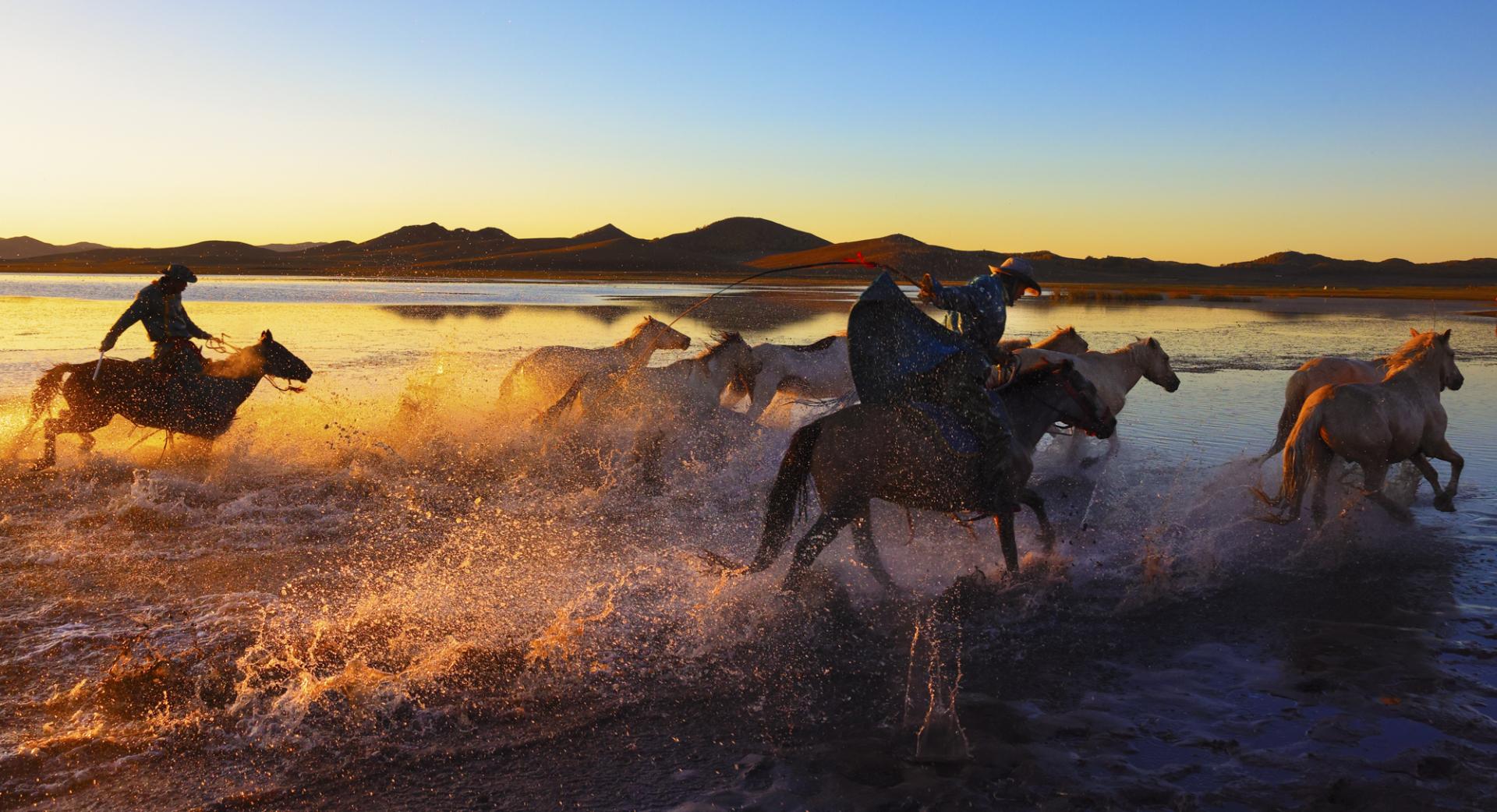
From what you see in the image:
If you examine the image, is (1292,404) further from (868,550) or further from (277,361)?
(277,361)

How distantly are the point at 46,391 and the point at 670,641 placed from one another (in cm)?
771

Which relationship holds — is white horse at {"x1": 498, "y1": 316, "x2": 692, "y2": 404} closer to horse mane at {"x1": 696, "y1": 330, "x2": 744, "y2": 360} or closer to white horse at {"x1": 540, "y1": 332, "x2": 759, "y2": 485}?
white horse at {"x1": 540, "y1": 332, "x2": 759, "y2": 485}

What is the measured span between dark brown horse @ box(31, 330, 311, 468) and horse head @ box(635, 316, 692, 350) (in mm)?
4532

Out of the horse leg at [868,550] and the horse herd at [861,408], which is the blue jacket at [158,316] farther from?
the horse leg at [868,550]

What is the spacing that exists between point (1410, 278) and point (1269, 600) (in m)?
91.4

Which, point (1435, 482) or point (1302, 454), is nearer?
point (1302, 454)

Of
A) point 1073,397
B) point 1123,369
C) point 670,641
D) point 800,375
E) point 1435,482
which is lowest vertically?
point 670,641

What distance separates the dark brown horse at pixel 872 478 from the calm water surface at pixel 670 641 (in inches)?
13.5

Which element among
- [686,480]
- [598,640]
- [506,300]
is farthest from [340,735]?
[506,300]

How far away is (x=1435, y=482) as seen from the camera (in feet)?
27.0

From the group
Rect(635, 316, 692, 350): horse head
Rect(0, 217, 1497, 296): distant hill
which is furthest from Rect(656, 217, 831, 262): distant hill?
Rect(635, 316, 692, 350): horse head

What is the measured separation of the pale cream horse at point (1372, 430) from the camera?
7.41 metres

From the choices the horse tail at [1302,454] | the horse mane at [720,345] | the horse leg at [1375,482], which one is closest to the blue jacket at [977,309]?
the horse tail at [1302,454]

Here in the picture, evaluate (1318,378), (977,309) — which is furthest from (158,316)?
(1318,378)
